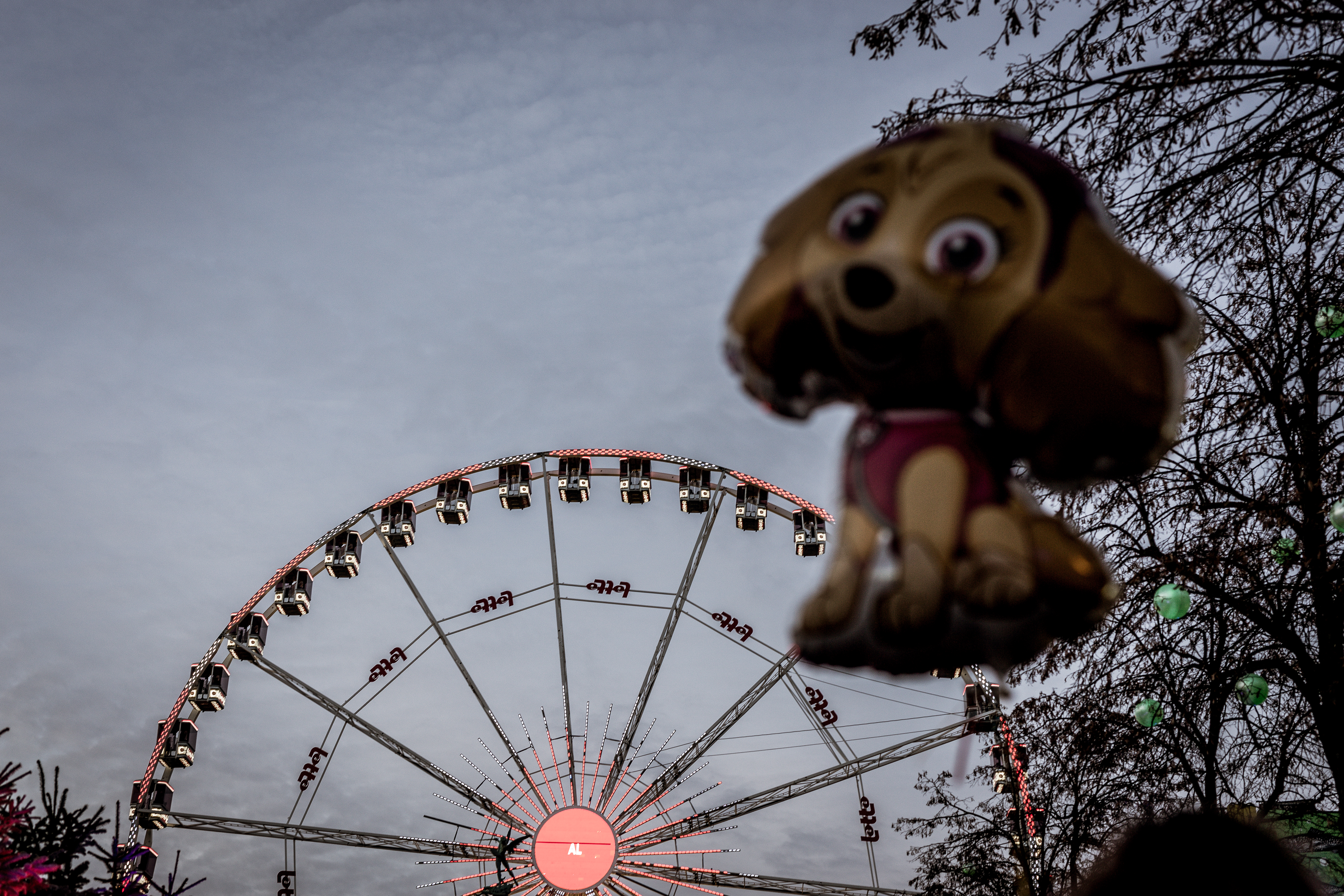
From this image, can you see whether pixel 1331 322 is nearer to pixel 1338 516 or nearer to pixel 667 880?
pixel 1338 516

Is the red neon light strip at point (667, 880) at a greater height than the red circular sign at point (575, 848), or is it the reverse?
the red circular sign at point (575, 848)

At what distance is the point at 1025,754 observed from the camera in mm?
15016

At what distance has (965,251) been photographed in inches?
68.4

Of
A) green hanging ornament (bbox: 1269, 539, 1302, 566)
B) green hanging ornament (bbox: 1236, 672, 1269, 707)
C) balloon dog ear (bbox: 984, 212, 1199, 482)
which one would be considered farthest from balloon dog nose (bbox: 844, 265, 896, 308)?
green hanging ornament (bbox: 1236, 672, 1269, 707)

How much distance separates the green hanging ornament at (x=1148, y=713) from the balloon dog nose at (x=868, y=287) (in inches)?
283

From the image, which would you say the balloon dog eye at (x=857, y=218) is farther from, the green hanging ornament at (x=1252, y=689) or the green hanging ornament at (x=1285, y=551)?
the green hanging ornament at (x=1252, y=689)

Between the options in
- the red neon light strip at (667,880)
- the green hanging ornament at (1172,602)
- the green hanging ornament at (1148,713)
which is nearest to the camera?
the green hanging ornament at (1172,602)

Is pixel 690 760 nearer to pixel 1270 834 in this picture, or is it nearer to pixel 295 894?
pixel 295 894

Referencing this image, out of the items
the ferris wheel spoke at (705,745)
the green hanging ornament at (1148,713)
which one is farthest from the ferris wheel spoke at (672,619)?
the green hanging ornament at (1148,713)

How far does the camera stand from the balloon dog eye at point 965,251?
1.74m

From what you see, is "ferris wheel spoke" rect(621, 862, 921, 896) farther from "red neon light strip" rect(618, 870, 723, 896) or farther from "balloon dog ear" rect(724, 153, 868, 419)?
"balloon dog ear" rect(724, 153, 868, 419)

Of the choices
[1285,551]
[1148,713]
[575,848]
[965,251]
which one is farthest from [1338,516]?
[575,848]

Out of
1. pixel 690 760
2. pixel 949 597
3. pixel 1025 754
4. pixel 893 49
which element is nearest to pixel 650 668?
pixel 690 760

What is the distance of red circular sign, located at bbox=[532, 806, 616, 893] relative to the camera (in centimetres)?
1792
